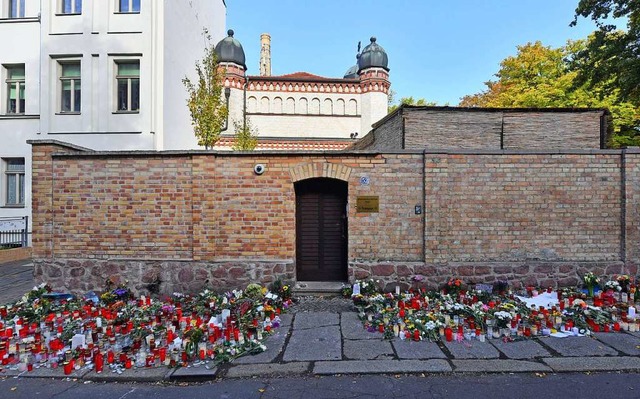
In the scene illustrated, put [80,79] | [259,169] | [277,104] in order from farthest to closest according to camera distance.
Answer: [277,104] < [80,79] < [259,169]

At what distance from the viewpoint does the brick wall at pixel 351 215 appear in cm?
679

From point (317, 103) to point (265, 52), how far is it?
72.9 feet

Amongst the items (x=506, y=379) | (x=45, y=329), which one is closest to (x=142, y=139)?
(x=45, y=329)

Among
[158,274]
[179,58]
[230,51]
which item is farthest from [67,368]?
[230,51]

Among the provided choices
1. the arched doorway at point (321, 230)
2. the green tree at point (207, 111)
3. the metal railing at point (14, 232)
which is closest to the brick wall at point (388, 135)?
the arched doorway at point (321, 230)

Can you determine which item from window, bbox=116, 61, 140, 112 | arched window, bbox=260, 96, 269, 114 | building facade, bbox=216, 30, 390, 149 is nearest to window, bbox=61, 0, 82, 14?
window, bbox=116, 61, 140, 112

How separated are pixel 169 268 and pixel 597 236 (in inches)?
A: 344

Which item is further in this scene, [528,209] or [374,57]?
[374,57]

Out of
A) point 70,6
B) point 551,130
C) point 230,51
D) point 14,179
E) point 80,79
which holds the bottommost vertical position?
point 14,179

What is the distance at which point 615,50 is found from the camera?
11031mm

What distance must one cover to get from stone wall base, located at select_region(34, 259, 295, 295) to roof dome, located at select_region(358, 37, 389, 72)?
18.0 m

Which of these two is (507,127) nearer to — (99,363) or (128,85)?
(99,363)

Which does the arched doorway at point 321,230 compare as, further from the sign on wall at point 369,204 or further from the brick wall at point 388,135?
the brick wall at point 388,135

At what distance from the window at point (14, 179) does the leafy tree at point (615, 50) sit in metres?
21.9
